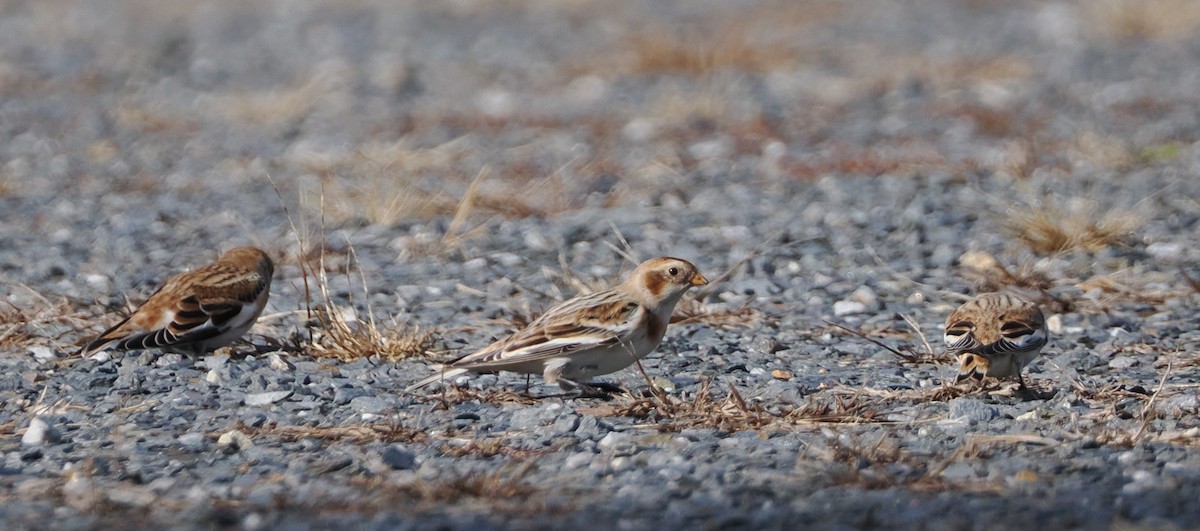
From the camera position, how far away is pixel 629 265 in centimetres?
773

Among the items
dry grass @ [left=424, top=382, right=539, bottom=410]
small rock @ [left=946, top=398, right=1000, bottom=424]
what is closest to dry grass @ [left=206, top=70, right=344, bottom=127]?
dry grass @ [left=424, top=382, right=539, bottom=410]

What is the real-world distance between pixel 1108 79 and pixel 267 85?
302 inches

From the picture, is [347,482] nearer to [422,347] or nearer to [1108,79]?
[422,347]

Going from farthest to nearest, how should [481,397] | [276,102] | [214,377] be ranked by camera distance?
[276,102] < [214,377] < [481,397]

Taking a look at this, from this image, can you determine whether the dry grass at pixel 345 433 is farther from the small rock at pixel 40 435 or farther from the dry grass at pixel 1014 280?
the dry grass at pixel 1014 280

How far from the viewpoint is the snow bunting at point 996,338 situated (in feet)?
16.9

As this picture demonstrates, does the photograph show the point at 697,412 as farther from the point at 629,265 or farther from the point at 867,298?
the point at 629,265

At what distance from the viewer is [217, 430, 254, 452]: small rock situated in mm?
4863

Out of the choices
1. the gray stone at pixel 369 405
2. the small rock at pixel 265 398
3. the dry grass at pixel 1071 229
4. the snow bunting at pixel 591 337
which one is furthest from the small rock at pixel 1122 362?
the small rock at pixel 265 398

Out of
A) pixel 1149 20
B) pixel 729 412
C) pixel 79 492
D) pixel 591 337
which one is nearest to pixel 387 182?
pixel 591 337

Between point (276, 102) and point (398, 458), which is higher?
point (398, 458)

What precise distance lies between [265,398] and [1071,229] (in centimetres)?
417

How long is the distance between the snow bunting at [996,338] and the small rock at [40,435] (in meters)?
2.74

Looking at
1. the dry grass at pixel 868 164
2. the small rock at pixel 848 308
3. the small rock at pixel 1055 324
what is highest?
the small rock at pixel 1055 324
